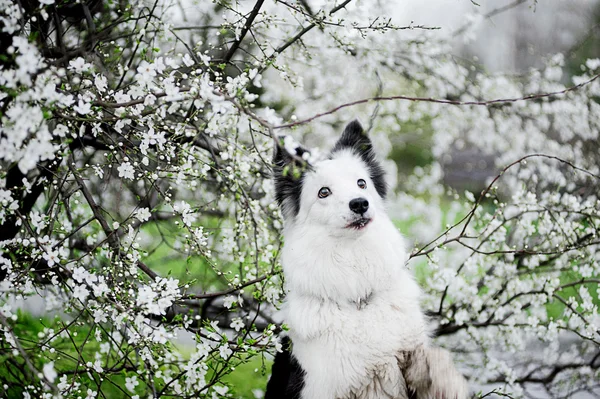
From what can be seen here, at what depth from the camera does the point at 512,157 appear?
790 centimetres

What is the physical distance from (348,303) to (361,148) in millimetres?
1066

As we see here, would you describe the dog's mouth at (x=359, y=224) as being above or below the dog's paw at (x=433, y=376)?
above

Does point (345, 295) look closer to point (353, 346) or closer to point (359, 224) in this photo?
point (353, 346)

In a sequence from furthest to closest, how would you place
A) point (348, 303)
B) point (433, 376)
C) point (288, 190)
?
point (288, 190) < point (348, 303) < point (433, 376)

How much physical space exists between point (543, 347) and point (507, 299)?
8.78ft

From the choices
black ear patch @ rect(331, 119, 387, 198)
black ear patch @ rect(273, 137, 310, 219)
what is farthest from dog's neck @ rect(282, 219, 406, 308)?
black ear patch @ rect(331, 119, 387, 198)

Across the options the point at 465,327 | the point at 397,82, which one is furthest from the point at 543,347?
the point at 397,82

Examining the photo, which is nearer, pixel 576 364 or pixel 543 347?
pixel 576 364

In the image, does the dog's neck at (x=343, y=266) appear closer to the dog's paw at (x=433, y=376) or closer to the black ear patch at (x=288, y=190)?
the black ear patch at (x=288, y=190)

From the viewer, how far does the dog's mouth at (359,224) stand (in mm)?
3328

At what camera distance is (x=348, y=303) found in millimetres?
3457

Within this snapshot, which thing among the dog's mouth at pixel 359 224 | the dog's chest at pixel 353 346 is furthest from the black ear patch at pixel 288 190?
the dog's chest at pixel 353 346

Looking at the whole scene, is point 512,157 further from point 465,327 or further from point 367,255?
point 367,255

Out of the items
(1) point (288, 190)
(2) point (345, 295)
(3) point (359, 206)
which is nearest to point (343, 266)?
(2) point (345, 295)
